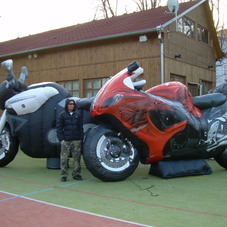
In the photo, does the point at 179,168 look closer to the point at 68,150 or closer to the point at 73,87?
the point at 68,150

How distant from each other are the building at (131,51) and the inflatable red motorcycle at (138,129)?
21.4ft

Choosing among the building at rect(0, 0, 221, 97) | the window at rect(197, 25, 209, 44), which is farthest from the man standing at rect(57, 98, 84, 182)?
the window at rect(197, 25, 209, 44)

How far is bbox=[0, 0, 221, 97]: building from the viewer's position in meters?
15.3

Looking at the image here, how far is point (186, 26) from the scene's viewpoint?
58.3 feet

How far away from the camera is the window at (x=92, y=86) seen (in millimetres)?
17047

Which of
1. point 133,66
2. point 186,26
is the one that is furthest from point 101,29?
point 133,66

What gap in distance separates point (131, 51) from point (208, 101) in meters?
8.59

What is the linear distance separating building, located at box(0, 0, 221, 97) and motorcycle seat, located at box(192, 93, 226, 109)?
584 cm

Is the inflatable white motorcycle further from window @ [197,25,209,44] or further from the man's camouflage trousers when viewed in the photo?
window @ [197,25,209,44]

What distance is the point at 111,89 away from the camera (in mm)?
6906

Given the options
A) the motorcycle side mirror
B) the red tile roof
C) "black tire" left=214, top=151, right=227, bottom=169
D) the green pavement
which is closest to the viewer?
the green pavement

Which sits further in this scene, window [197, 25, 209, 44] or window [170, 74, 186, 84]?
window [197, 25, 209, 44]

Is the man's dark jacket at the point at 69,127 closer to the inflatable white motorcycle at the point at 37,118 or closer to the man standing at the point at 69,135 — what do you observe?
the man standing at the point at 69,135

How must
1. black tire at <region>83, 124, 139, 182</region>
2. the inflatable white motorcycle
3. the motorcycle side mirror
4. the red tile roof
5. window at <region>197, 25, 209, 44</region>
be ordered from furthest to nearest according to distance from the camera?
window at <region>197, 25, 209, 44</region> → the red tile roof → the inflatable white motorcycle → the motorcycle side mirror → black tire at <region>83, 124, 139, 182</region>
